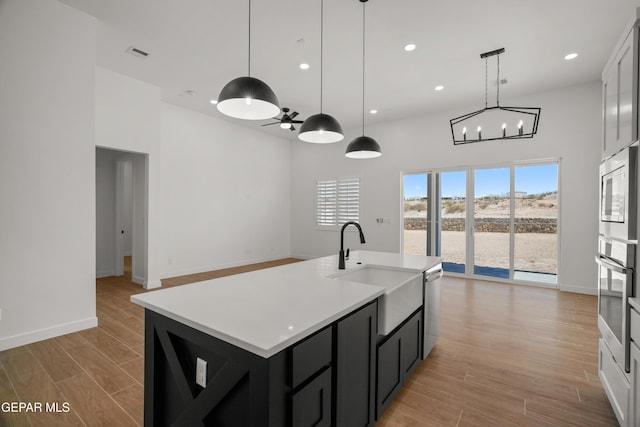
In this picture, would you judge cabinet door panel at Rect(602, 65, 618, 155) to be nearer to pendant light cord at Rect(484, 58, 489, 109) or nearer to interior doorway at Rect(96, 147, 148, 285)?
pendant light cord at Rect(484, 58, 489, 109)

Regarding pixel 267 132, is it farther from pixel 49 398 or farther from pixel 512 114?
pixel 49 398

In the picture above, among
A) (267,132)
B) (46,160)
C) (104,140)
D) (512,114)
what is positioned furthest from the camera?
(267,132)

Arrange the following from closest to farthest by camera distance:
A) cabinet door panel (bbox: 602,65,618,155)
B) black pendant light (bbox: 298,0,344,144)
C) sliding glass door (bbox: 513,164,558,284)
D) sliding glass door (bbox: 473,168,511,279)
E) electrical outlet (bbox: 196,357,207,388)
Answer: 1. electrical outlet (bbox: 196,357,207,388)
2. cabinet door panel (bbox: 602,65,618,155)
3. black pendant light (bbox: 298,0,344,144)
4. sliding glass door (bbox: 513,164,558,284)
5. sliding glass door (bbox: 473,168,511,279)

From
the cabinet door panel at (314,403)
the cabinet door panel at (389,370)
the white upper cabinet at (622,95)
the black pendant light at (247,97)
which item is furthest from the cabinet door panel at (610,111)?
the cabinet door panel at (314,403)

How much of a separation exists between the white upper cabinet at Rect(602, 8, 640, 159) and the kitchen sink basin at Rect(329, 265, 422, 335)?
150 cm

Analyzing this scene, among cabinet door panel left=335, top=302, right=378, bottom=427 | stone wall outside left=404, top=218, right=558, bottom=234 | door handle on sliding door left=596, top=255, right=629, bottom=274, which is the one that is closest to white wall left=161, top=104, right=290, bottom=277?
stone wall outside left=404, top=218, right=558, bottom=234

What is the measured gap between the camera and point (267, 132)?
7641mm

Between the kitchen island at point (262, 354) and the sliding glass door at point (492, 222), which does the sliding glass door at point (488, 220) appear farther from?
the kitchen island at point (262, 354)

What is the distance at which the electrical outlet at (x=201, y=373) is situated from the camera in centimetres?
126

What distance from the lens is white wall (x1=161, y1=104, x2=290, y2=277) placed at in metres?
5.78

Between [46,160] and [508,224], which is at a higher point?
[46,160]

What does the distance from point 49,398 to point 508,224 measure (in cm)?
653

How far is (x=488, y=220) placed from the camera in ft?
18.8

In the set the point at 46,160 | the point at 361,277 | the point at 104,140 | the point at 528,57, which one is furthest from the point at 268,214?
the point at 528,57
